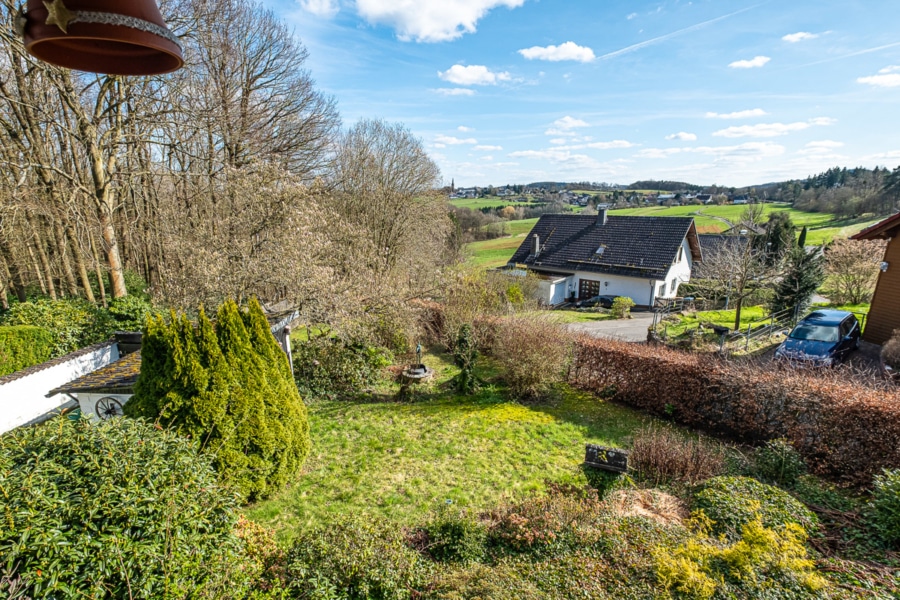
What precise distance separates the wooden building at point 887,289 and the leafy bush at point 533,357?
10888mm

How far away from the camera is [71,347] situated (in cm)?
1170

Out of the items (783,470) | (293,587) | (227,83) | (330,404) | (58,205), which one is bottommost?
(330,404)

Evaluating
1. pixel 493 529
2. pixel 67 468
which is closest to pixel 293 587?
pixel 67 468

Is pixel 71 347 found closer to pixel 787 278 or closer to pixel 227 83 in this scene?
pixel 227 83

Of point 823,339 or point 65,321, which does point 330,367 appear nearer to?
point 65,321

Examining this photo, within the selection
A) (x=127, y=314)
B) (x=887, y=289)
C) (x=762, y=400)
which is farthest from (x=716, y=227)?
(x=127, y=314)

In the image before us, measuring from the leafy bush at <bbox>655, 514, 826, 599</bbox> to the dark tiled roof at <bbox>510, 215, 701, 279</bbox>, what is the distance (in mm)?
23163

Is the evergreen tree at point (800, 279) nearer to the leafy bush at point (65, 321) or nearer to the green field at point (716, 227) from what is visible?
the green field at point (716, 227)

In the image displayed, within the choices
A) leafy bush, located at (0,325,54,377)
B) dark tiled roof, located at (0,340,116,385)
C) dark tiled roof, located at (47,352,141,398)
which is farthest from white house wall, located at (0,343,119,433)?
dark tiled roof, located at (47,352,141,398)

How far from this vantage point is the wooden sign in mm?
6797

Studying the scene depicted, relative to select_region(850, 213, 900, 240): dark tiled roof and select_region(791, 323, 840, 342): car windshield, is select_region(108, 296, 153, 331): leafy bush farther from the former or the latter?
select_region(850, 213, 900, 240): dark tiled roof

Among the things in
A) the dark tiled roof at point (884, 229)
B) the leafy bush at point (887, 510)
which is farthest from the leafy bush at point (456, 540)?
the dark tiled roof at point (884, 229)

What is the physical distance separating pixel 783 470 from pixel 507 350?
248 inches

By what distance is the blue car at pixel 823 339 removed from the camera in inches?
468
